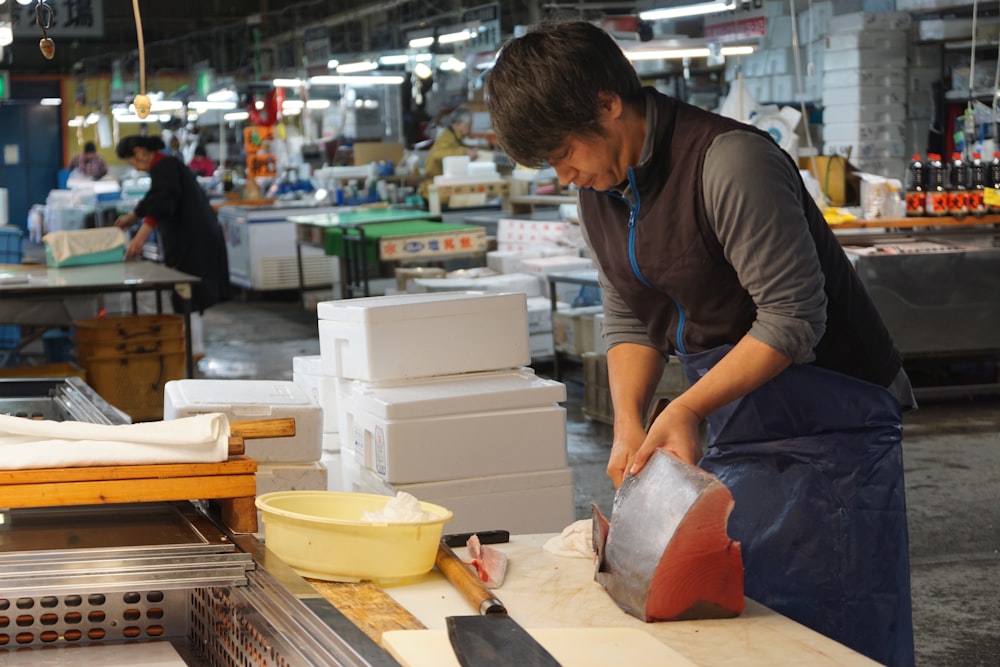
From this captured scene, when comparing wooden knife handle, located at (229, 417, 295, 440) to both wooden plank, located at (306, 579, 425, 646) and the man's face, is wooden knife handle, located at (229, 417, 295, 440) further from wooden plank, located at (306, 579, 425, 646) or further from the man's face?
the man's face

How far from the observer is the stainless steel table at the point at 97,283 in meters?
7.14

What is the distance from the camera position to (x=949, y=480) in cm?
616

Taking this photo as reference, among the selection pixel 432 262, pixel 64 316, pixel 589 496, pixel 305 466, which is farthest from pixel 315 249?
pixel 305 466

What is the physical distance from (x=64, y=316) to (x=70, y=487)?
22.1ft

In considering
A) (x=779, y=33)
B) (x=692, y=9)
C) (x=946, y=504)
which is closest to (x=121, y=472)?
(x=946, y=504)

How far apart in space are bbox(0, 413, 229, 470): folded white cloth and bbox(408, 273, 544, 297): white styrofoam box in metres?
7.20

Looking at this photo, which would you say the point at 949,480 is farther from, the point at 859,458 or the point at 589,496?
the point at 859,458

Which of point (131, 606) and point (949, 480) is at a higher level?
point (131, 606)

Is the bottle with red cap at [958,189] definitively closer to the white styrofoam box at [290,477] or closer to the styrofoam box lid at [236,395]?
the styrofoam box lid at [236,395]

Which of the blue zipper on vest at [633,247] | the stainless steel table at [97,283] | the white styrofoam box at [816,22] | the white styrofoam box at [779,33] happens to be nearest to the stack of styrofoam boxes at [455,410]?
the blue zipper on vest at [633,247]

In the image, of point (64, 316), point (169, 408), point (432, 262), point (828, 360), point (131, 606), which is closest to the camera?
point (131, 606)

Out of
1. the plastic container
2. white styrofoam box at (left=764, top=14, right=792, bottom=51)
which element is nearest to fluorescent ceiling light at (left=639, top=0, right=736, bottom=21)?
white styrofoam box at (left=764, top=14, right=792, bottom=51)

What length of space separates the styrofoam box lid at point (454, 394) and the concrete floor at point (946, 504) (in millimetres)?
1681

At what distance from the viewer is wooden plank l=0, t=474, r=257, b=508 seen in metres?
1.75
